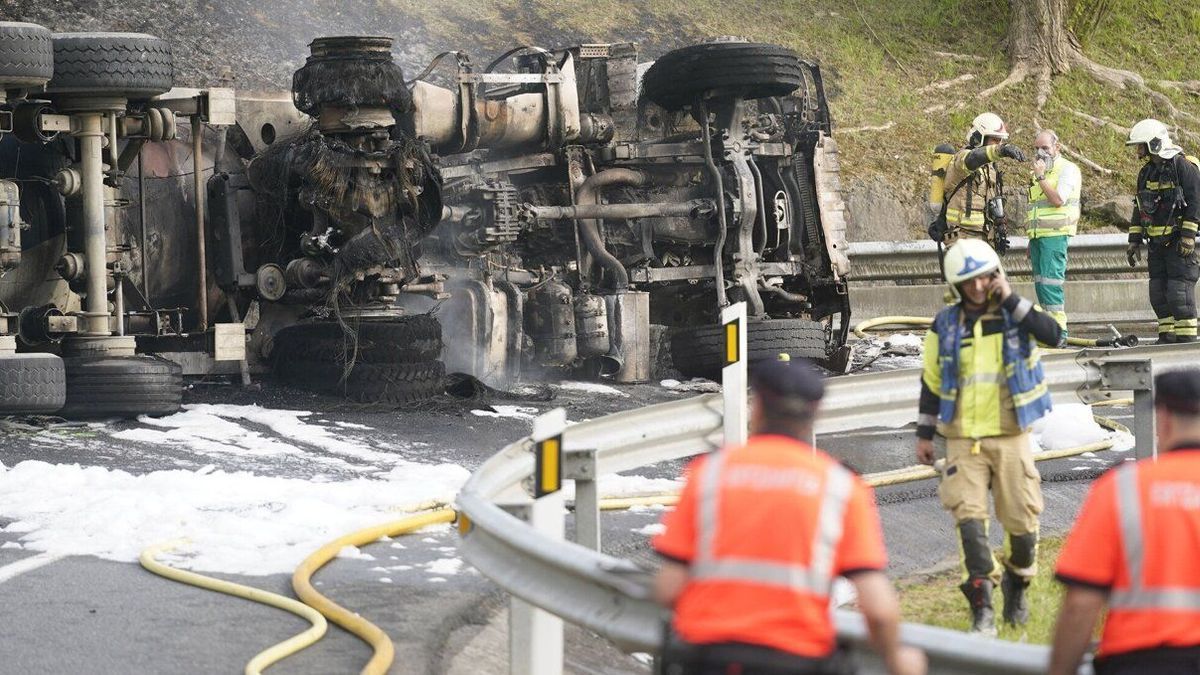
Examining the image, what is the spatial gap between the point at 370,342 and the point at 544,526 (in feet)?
26.0

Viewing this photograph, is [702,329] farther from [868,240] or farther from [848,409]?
[868,240]

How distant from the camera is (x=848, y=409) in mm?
9406

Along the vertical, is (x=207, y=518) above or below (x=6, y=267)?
below

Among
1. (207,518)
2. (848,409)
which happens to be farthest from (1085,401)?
(207,518)

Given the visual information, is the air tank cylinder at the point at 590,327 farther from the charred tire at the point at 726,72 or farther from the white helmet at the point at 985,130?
the white helmet at the point at 985,130

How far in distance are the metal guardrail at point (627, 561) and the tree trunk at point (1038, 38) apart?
1620 centimetres

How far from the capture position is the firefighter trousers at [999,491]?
7508mm

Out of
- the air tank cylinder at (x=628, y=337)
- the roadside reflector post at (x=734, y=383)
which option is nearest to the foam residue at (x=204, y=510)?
the roadside reflector post at (x=734, y=383)

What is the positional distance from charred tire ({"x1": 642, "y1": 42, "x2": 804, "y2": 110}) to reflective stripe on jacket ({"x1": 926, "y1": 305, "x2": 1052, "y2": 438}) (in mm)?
8121

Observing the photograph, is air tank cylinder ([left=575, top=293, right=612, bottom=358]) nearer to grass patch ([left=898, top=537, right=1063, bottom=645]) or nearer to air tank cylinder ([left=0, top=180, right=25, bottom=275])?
air tank cylinder ([left=0, top=180, right=25, bottom=275])

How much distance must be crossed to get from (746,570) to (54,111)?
30.5 feet

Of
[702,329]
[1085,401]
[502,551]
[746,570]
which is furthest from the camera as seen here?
[702,329]

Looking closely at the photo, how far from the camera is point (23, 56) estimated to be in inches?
450

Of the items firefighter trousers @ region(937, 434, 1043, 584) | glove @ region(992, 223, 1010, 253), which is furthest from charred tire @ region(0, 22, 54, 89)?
glove @ region(992, 223, 1010, 253)
